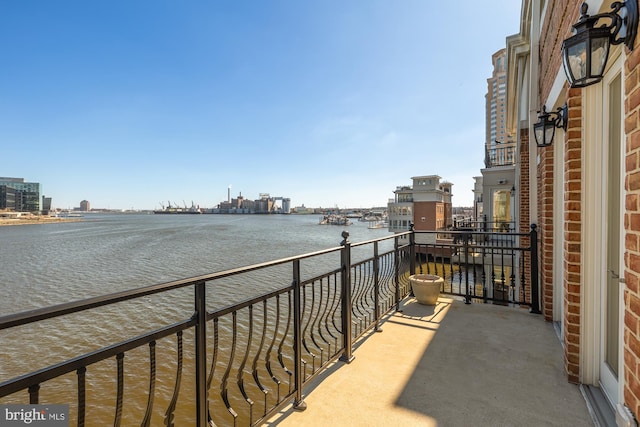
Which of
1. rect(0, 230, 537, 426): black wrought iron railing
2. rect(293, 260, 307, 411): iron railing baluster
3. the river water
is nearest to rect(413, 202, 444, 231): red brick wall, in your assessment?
the river water

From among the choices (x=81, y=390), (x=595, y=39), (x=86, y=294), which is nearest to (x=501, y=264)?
(x=595, y=39)

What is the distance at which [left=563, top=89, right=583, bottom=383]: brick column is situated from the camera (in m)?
2.13

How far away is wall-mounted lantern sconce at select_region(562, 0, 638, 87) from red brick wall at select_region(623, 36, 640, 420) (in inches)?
4.7

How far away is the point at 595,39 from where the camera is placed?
141cm

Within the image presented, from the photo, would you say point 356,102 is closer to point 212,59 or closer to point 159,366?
point 212,59

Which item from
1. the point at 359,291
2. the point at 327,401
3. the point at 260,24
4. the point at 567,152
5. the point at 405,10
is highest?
the point at 260,24

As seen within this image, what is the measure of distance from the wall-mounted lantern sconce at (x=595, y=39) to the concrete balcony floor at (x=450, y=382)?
214 centimetres

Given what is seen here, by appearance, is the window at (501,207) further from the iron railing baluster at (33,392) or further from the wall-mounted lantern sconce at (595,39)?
the iron railing baluster at (33,392)

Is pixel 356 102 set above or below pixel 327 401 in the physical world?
above

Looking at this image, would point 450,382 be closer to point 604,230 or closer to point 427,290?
point 604,230

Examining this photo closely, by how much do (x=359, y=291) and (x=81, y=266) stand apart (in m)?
18.1

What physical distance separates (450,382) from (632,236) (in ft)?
5.55

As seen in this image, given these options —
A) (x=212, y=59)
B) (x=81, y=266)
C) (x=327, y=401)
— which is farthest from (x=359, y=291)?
(x=81, y=266)

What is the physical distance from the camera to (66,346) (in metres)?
6.49
